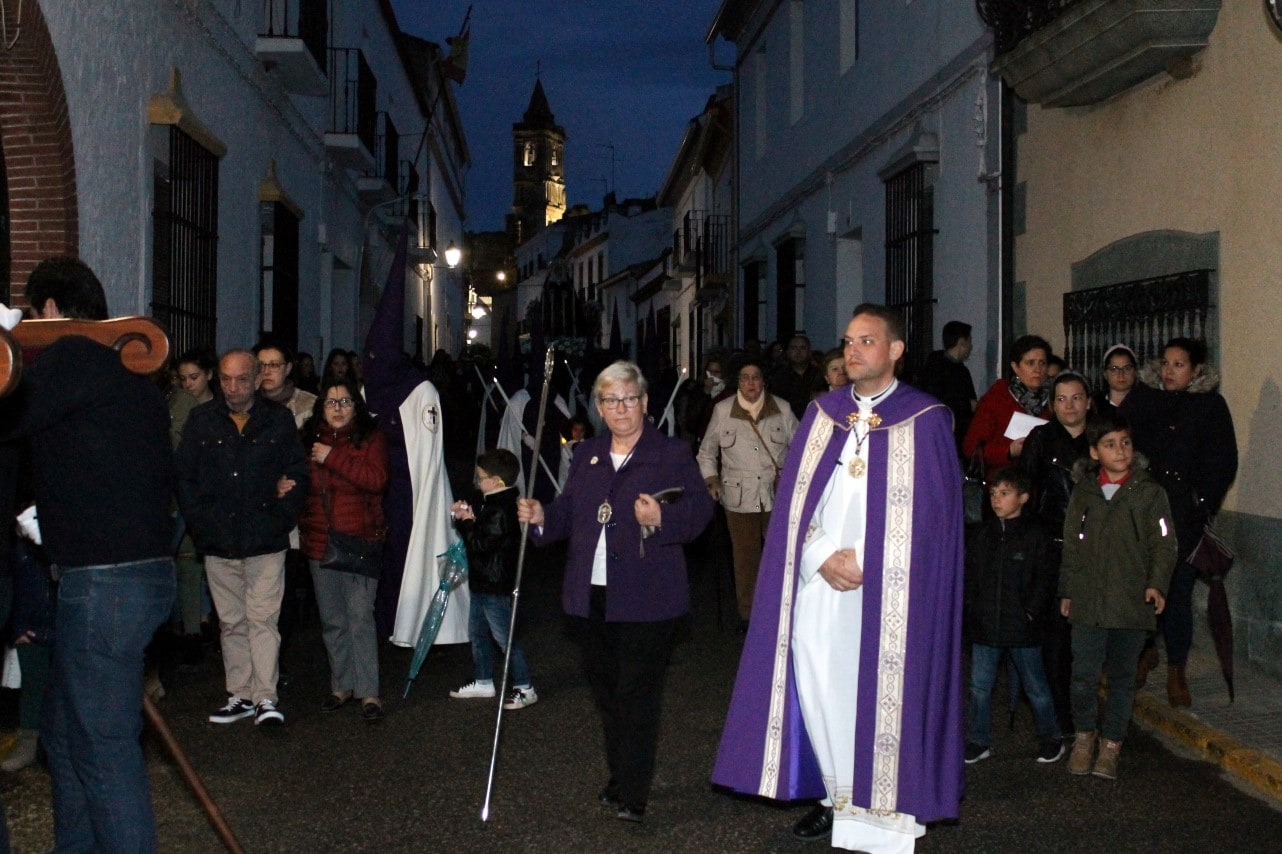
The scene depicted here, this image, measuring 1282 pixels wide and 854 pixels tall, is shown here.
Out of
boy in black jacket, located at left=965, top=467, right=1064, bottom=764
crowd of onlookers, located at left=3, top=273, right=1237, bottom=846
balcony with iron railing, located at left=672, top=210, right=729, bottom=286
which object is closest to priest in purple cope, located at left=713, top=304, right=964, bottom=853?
crowd of onlookers, located at left=3, top=273, right=1237, bottom=846

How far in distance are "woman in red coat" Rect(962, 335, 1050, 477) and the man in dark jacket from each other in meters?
3.70

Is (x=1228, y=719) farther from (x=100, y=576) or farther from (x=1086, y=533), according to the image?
(x=100, y=576)

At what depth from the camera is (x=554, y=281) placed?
213ft

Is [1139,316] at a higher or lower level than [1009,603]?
higher

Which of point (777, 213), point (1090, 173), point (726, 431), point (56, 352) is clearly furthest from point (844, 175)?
point (56, 352)

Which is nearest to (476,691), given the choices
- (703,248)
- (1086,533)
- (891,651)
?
(891,651)

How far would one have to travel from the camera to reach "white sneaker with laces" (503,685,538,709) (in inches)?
301

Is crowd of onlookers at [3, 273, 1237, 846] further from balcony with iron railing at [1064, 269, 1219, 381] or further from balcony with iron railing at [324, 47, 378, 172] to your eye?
balcony with iron railing at [324, 47, 378, 172]

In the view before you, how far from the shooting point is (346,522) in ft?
24.5

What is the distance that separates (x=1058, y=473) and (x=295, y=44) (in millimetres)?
10459

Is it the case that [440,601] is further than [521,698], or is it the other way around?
[440,601]

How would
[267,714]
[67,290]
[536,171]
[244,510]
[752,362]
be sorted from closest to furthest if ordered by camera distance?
[67,290] < [244,510] < [267,714] < [752,362] < [536,171]

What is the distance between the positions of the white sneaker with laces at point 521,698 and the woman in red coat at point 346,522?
2.23ft

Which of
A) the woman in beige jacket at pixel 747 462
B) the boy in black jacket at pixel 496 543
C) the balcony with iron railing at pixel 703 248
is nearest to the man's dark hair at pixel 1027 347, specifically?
the woman in beige jacket at pixel 747 462
